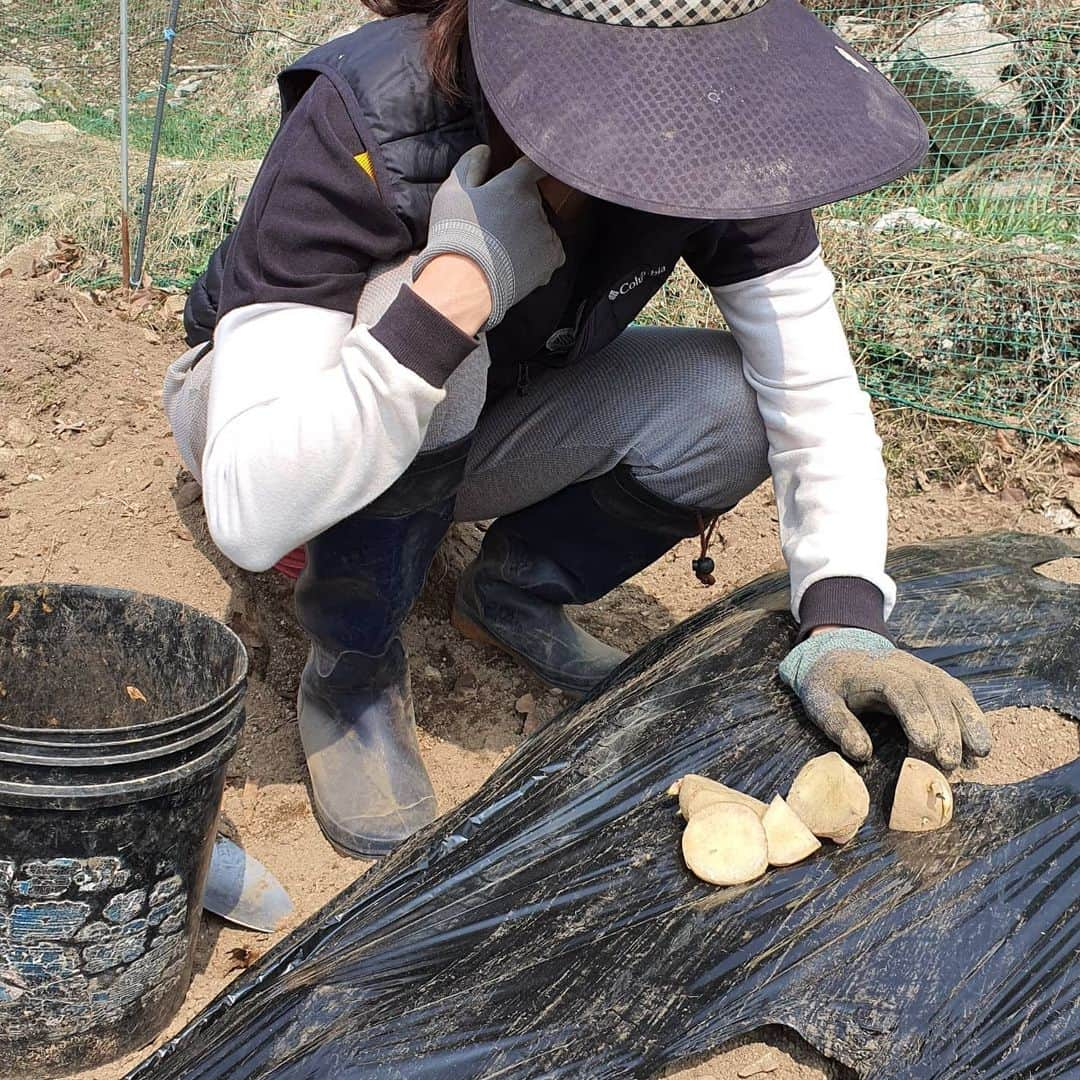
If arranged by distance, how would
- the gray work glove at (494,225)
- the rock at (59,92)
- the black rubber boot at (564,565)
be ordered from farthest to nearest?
1. the rock at (59,92)
2. the black rubber boot at (564,565)
3. the gray work glove at (494,225)

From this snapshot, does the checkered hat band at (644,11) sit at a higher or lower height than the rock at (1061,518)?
higher

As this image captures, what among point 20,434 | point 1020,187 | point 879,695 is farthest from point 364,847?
point 1020,187

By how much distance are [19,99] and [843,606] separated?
6.25m

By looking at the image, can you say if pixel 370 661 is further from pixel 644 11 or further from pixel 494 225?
pixel 644 11

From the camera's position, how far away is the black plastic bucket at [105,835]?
3.79 ft

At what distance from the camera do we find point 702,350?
1.70 m

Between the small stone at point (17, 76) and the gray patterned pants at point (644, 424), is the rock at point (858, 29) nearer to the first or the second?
the gray patterned pants at point (644, 424)

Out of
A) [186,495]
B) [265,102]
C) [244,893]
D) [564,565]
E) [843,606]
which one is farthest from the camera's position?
[265,102]

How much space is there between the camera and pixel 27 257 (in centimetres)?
346

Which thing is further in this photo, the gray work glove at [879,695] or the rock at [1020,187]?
the rock at [1020,187]

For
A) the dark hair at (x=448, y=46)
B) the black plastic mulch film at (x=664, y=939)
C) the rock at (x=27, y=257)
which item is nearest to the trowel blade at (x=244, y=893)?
the black plastic mulch film at (x=664, y=939)

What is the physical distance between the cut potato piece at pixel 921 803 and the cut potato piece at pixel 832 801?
0.03 m

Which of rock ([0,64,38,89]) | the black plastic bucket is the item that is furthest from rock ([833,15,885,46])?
rock ([0,64,38,89])

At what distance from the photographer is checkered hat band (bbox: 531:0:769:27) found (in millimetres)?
1021
